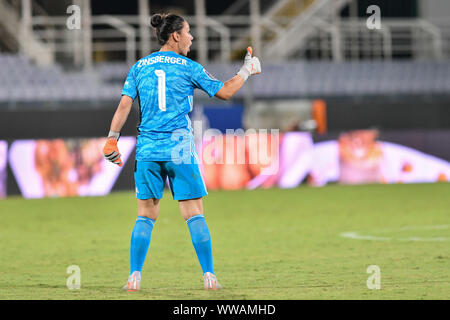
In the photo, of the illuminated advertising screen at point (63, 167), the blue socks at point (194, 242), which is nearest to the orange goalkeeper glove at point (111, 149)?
the blue socks at point (194, 242)

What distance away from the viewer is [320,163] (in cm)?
2025

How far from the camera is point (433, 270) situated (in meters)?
7.41

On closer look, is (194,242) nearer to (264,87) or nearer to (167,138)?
(167,138)

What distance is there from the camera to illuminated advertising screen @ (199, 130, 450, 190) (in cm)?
1972

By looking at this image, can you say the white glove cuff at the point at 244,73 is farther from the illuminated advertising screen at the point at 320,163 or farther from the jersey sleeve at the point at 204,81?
the illuminated advertising screen at the point at 320,163

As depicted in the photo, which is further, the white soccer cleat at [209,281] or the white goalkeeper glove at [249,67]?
the white goalkeeper glove at [249,67]

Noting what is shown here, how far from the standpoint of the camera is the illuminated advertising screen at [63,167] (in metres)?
18.3

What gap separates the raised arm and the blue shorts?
55 centimetres

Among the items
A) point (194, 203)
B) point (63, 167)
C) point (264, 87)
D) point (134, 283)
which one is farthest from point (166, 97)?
point (264, 87)

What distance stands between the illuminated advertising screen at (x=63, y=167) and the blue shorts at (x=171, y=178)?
1220 centimetres

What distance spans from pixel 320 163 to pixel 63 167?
5.84 meters

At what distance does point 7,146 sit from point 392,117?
1174cm
